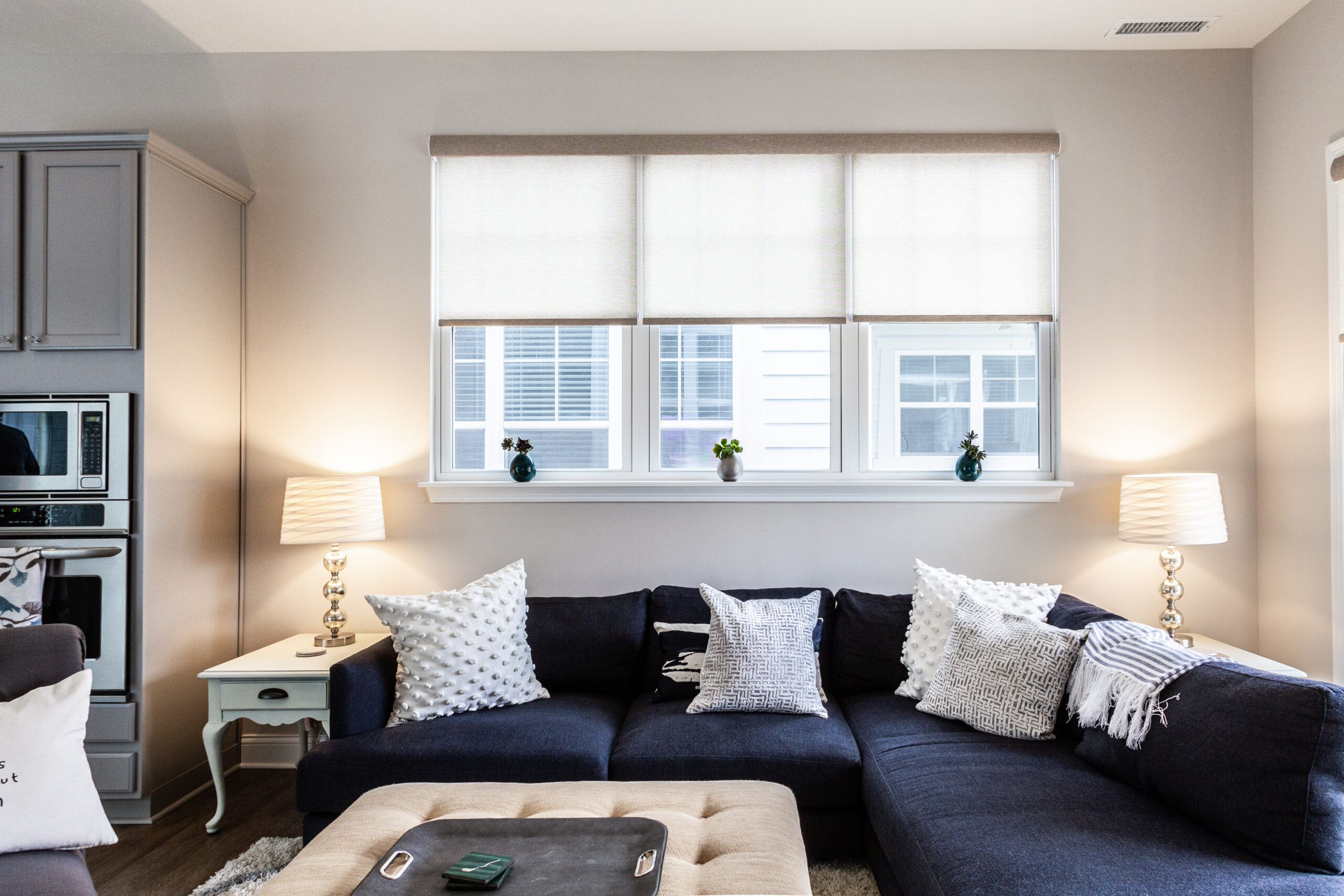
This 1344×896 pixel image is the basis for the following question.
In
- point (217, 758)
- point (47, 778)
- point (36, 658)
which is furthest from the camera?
point (217, 758)

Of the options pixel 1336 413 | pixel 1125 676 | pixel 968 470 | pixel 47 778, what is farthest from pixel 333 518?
pixel 1336 413

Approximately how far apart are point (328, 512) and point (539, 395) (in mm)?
975

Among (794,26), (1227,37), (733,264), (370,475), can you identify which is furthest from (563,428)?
(1227,37)

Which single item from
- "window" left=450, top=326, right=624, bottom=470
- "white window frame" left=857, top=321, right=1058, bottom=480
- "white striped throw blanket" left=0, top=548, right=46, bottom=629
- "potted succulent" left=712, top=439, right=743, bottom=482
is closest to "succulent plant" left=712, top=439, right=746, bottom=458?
"potted succulent" left=712, top=439, right=743, bottom=482

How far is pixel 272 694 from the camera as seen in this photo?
261cm

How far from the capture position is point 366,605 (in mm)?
3213

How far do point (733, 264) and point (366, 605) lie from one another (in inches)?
Result: 84.2

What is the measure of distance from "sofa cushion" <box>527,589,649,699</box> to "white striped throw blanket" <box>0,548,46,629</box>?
1659 millimetres

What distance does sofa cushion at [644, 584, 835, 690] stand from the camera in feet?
9.26

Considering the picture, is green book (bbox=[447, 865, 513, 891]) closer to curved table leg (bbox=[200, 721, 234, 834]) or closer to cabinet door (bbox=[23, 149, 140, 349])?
curved table leg (bbox=[200, 721, 234, 834])

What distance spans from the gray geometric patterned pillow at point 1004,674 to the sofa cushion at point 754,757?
357 mm

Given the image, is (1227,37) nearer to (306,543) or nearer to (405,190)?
(405,190)

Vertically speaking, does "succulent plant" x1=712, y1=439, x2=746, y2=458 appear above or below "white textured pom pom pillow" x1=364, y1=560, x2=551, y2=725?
above

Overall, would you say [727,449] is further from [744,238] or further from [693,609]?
[744,238]
